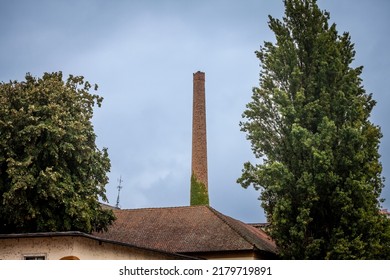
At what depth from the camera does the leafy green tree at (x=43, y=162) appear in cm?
2081

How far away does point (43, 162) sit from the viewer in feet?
72.4

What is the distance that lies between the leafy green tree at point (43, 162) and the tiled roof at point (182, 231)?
15.9ft

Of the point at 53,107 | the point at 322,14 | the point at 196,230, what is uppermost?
the point at 322,14

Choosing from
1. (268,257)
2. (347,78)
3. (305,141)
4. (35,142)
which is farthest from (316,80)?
(35,142)

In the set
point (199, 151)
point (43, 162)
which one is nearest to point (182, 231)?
point (43, 162)

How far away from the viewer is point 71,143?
2248 cm

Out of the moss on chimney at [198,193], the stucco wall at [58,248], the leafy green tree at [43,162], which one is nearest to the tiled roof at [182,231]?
the leafy green tree at [43,162]

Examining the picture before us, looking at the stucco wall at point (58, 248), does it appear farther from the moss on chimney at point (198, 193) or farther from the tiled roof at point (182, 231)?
the moss on chimney at point (198, 193)

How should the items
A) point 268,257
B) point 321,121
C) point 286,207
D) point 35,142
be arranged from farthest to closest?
point 268,257 < point 35,142 < point 321,121 < point 286,207

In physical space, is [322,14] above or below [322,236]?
above

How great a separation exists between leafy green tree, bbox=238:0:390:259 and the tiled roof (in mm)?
5320

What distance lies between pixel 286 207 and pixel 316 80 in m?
6.09

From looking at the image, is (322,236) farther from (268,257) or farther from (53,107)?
(53,107)

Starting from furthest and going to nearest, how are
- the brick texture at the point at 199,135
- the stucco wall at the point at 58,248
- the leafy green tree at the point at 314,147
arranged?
the brick texture at the point at 199,135
the leafy green tree at the point at 314,147
the stucco wall at the point at 58,248
